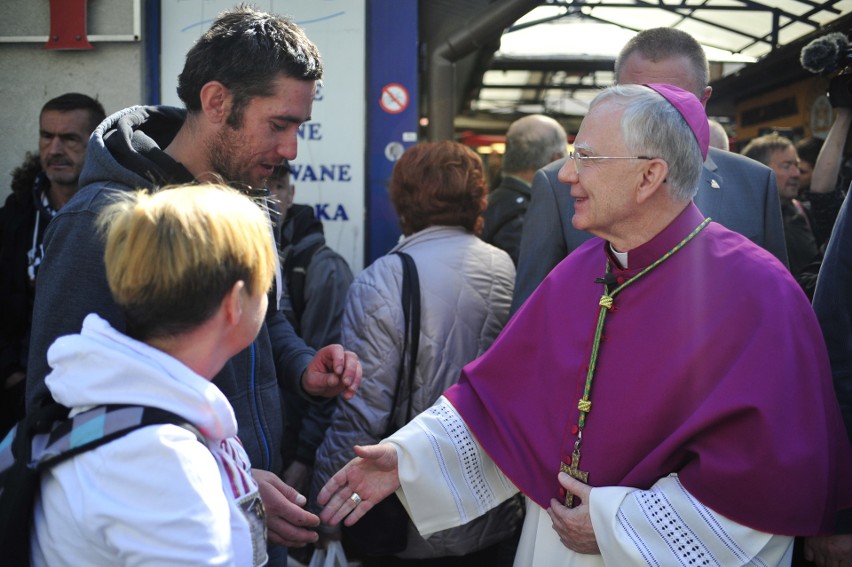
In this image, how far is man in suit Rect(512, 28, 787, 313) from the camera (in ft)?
10.0

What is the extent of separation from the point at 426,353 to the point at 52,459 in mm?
1913

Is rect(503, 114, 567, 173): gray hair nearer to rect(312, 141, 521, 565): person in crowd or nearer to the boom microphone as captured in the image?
rect(312, 141, 521, 565): person in crowd

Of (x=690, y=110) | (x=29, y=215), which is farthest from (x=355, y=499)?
(x=29, y=215)

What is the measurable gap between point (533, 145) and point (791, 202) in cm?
185

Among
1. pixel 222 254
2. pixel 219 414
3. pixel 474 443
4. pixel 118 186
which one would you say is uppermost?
pixel 118 186

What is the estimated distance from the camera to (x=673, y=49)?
308 centimetres

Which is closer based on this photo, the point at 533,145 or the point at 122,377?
the point at 122,377

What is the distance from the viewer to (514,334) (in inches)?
101

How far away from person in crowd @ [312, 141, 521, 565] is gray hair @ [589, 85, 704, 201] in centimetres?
124

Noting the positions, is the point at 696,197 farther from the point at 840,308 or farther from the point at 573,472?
the point at 573,472

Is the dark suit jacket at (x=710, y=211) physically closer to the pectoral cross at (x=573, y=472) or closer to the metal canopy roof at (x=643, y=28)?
the pectoral cross at (x=573, y=472)

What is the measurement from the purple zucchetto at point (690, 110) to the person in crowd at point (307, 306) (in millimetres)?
1932

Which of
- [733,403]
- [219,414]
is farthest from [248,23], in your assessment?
[733,403]

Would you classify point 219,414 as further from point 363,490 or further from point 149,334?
point 363,490
